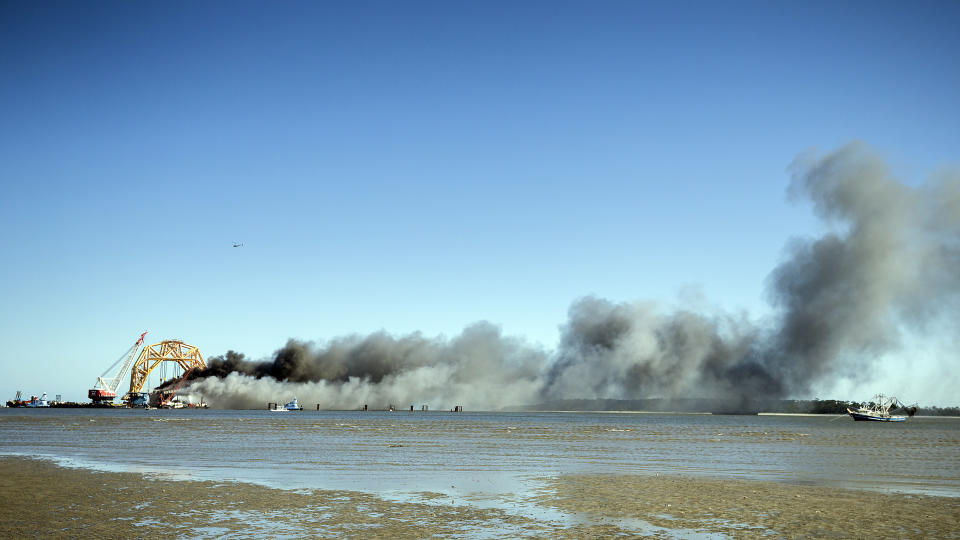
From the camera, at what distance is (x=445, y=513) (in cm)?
2292

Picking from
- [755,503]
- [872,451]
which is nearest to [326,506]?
[755,503]

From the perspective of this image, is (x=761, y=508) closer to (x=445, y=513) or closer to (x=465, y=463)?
(x=445, y=513)

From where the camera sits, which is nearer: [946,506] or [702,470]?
[946,506]

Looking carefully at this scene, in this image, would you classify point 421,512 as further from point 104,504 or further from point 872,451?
point 872,451

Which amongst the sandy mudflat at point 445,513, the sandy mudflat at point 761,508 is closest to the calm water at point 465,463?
the sandy mudflat at point 761,508

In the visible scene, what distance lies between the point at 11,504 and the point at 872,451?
190 ft

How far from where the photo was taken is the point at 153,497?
83.6 feet

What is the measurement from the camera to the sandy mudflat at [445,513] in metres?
19.7

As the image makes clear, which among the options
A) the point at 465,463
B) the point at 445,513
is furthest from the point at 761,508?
the point at 465,463

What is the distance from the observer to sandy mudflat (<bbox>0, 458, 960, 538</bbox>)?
1972cm

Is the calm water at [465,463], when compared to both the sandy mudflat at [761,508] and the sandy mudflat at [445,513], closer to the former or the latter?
the sandy mudflat at [761,508]

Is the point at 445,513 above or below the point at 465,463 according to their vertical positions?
above

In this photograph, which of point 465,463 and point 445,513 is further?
point 465,463

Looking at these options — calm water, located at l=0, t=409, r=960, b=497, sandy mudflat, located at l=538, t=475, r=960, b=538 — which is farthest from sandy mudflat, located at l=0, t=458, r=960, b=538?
calm water, located at l=0, t=409, r=960, b=497
